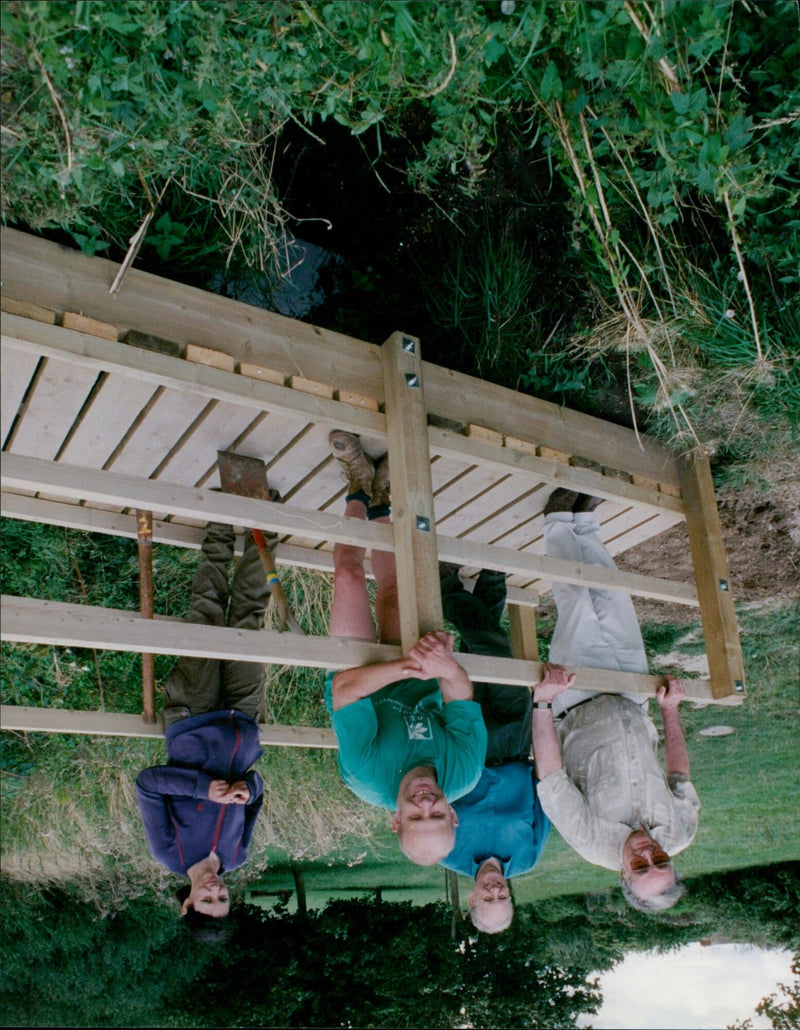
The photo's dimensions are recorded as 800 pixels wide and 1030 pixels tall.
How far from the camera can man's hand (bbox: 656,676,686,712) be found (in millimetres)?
3203

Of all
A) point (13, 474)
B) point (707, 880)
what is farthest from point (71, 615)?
point (707, 880)

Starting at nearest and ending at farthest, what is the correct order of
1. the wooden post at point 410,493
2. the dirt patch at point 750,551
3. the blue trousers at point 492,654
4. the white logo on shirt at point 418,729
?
the wooden post at point 410,493 < the white logo on shirt at point 418,729 < the blue trousers at point 492,654 < the dirt patch at point 750,551

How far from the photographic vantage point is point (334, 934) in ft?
23.7

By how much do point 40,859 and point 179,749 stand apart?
3563 millimetres

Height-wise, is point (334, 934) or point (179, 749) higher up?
point (179, 749)

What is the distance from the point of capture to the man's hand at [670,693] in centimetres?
320

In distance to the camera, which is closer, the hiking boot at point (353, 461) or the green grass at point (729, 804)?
the hiking boot at point (353, 461)

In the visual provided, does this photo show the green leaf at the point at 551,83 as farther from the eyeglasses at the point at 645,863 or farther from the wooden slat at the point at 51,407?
the eyeglasses at the point at 645,863

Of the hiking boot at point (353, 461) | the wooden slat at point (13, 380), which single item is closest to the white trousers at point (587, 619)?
the hiking boot at point (353, 461)

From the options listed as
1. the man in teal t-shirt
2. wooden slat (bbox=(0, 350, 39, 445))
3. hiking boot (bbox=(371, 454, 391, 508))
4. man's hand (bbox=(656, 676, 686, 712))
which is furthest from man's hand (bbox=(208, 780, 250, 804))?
man's hand (bbox=(656, 676, 686, 712))

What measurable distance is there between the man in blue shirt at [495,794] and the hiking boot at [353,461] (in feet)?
3.23

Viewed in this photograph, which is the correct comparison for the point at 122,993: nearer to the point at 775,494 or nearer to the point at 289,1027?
the point at 289,1027

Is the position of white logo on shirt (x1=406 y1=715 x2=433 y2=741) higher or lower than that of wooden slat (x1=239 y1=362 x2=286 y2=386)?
lower

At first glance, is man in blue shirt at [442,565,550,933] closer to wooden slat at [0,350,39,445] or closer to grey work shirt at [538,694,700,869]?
grey work shirt at [538,694,700,869]
